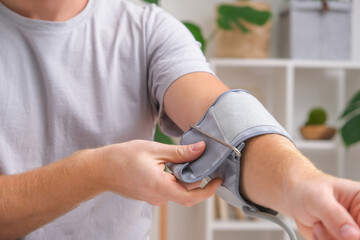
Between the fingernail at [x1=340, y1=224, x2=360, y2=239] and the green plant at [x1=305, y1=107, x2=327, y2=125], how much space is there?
2.15 metres

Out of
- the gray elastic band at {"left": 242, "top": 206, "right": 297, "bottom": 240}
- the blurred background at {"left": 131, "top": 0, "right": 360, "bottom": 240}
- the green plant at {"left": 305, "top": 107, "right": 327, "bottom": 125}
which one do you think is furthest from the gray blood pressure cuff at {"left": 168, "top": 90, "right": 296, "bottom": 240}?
the green plant at {"left": 305, "top": 107, "right": 327, "bottom": 125}

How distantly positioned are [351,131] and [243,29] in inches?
28.7

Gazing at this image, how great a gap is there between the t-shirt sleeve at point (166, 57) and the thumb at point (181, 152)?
280 millimetres

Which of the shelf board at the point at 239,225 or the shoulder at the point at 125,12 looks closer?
the shoulder at the point at 125,12

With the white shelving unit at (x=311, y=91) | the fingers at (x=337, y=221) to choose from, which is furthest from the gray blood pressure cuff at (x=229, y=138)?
the white shelving unit at (x=311, y=91)

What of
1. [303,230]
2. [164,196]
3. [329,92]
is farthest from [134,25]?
[329,92]

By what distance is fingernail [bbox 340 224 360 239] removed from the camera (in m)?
0.49

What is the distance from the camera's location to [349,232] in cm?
49

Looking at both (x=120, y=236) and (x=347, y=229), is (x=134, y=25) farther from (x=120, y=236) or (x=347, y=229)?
(x=347, y=229)

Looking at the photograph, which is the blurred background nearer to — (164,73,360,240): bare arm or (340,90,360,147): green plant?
(340,90,360,147): green plant

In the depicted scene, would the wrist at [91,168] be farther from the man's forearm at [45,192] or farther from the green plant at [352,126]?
the green plant at [352,126]

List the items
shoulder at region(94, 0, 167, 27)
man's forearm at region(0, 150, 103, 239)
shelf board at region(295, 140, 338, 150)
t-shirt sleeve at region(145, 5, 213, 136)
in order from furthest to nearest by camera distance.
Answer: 1. shelf board at region(295, 140, 338, 150)
2. shoulder at region(94, 0, 167, 27)
3. t-shirt sleeve at region(145, 5, 213, 136)
4. man's forearm at region(0, 150, 103, 239)

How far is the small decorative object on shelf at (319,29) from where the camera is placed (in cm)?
256

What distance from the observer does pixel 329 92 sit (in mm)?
2852
